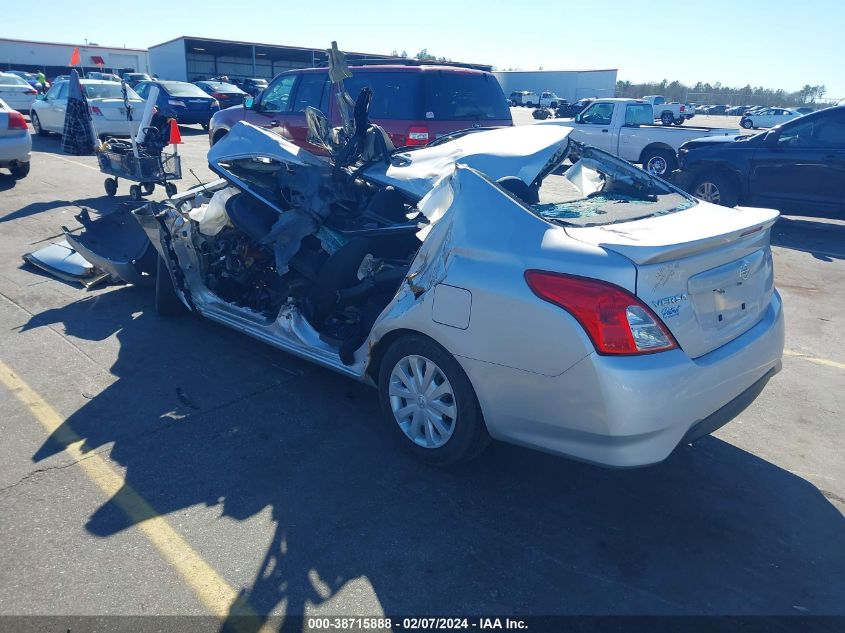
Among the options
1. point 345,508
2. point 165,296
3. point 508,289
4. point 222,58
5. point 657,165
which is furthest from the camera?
point 222,58

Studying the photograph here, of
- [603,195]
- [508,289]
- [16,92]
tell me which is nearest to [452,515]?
[508,289]

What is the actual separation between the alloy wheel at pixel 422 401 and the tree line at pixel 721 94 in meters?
71.5

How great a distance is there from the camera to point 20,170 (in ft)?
39.3

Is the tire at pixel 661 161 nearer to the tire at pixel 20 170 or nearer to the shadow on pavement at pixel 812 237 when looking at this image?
the shadow on pavement at pixel 812 237

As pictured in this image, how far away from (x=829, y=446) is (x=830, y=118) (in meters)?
7.46

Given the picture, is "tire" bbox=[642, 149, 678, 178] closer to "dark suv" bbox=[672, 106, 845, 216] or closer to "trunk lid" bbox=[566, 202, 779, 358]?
"dark suv" bbox=[672, 106, 845, 216]

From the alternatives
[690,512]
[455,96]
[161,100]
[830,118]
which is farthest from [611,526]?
[161,100]

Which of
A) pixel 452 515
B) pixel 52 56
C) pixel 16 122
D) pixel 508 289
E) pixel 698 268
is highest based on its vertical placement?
pixel 52 56

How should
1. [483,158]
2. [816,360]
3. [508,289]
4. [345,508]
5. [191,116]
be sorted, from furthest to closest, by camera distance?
[191,116] < [816,360] < [483,158] < [345,508] < [508,289]

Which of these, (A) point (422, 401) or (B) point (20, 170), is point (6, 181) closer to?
(B) point (20, 170)

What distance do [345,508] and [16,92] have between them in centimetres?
2332

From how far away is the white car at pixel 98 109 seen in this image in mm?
14180

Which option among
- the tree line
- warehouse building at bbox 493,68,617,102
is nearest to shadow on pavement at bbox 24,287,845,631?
warehouse building at bbox 493,68,617,102

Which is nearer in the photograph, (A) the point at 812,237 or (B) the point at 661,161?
(A) the point at 812,237
